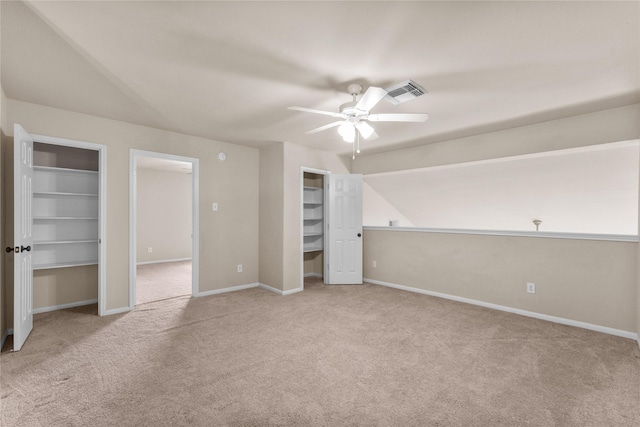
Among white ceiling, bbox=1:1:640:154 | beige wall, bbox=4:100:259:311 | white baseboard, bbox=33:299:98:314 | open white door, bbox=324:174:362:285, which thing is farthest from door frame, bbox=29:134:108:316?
open white door, bbox=324:174:362:285

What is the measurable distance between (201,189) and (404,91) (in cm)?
329

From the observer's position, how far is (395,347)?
2783 millimetres

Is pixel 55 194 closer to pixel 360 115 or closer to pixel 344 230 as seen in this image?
pixel 360 115

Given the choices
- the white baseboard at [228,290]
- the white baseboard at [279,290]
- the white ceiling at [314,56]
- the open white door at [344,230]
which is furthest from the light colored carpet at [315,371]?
the white ceiling at [314,56]

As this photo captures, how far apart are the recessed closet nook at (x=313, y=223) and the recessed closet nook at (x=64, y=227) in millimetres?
3286

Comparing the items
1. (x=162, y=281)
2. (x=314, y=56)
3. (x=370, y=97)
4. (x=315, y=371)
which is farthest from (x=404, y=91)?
(x=162, y=281)

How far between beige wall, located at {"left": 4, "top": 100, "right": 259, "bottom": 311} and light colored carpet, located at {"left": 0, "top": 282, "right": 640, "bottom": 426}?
2.71 ft

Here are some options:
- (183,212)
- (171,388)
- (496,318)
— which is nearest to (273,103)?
(171,388)

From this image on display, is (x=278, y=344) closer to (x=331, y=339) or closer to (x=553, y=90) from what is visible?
(x=331, y=339)

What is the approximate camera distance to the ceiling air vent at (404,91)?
2.29 meters

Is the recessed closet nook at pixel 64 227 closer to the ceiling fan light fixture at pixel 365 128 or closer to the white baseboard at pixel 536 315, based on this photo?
the ceiling fan light fixture at pixel 365 128

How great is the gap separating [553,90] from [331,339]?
3.14 m

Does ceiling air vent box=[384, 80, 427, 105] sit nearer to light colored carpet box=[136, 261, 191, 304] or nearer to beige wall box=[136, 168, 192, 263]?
light colored carpet box=[136, 261, 191, 304]

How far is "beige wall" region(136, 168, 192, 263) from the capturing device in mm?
7185
